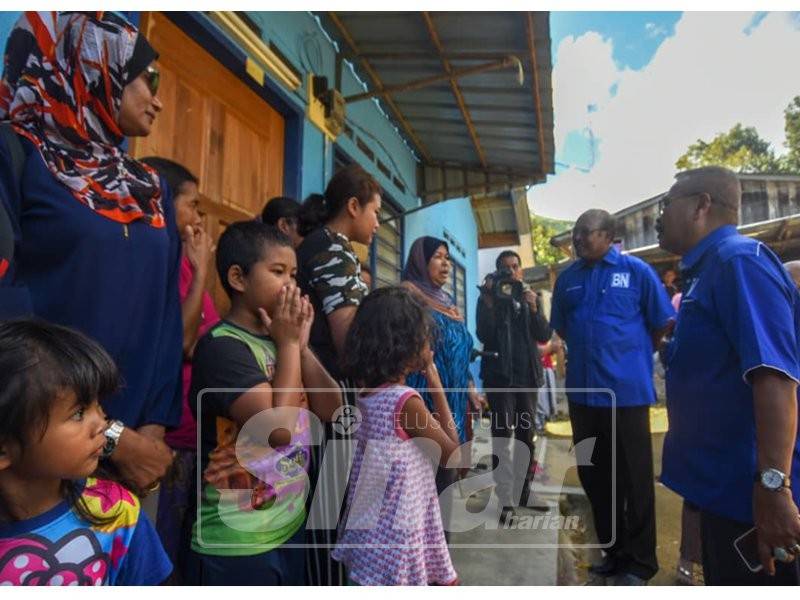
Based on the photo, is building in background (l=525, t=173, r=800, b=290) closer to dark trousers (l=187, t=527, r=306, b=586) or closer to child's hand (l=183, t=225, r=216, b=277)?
child's hand (l=183, t=225, r=216, b=277)

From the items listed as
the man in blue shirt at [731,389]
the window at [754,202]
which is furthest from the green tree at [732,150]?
the man in blue shirt at [731,389]

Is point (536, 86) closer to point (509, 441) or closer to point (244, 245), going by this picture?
point (509, 441)

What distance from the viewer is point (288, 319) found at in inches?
41.6

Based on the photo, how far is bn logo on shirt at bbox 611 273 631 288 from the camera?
2062 millimetres

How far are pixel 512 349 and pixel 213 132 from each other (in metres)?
1.87

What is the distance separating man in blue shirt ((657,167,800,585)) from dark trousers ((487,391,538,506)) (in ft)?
4.84

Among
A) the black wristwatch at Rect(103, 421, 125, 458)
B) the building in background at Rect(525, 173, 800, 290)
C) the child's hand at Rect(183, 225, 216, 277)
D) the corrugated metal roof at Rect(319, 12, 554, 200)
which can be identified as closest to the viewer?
the black wristwatch at Rect(103, 421, 125, 458)

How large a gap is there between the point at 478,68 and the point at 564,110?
39.3 inches

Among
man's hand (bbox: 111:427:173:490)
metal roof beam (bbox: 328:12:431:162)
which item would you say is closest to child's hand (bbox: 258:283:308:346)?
A: man's hand (bbox: 111:427:173:490)

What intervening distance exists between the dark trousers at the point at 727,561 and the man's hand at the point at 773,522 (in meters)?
0.05

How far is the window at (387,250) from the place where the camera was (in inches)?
164

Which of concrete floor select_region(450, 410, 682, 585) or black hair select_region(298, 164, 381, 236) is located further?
concrete floor select_region(450, 410, 682, 585)

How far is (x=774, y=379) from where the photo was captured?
972 millimetres

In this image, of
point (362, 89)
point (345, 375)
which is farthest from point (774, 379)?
point (362, 89)
